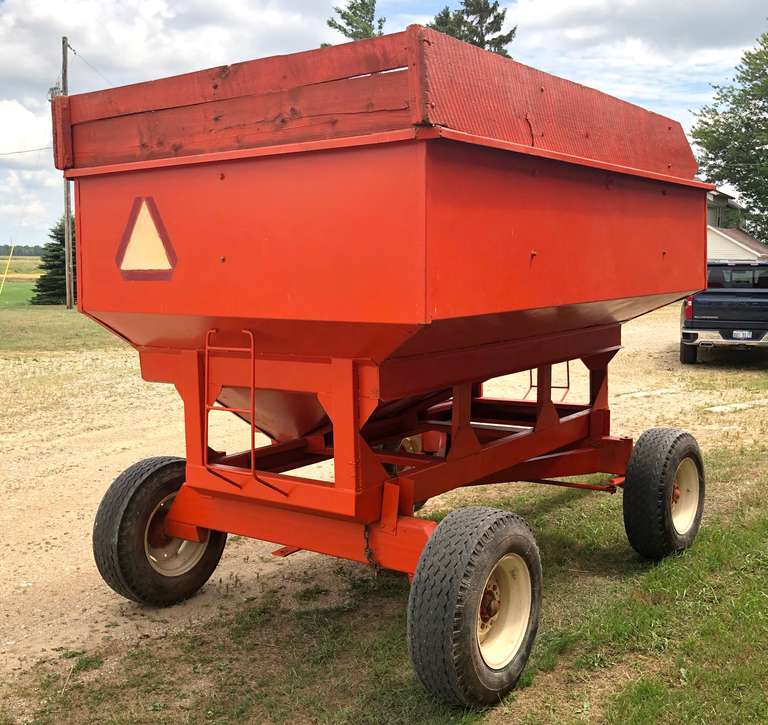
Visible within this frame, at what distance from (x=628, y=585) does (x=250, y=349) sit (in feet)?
7.55

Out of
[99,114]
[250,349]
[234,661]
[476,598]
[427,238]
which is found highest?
[99,114]

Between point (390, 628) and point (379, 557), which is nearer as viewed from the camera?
point (379, 557)

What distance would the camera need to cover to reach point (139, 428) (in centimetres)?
873

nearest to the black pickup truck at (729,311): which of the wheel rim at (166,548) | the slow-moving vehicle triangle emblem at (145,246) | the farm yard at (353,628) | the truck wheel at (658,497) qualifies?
the farm yard at (353,628)

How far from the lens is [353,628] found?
13.8 feet

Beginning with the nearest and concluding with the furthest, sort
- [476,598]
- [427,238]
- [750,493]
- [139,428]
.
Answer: [427,238]
[476,598]
[750,493]
[139,428]

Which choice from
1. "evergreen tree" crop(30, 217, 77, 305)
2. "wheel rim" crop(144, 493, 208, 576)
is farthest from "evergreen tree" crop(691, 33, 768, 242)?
"wheel rim" crop(144, 493, 208, 576)

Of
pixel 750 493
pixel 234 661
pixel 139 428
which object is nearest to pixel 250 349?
pixel 234 661

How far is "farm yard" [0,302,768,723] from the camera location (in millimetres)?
3412

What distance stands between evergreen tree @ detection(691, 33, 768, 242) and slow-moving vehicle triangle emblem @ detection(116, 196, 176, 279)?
43717mm

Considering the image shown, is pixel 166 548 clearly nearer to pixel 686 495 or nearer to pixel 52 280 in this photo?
pixel 686 495

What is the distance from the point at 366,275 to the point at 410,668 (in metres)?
1.70

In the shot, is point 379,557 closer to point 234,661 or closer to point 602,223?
point 234,661

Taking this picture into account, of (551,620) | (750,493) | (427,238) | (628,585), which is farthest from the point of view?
(750,493)
